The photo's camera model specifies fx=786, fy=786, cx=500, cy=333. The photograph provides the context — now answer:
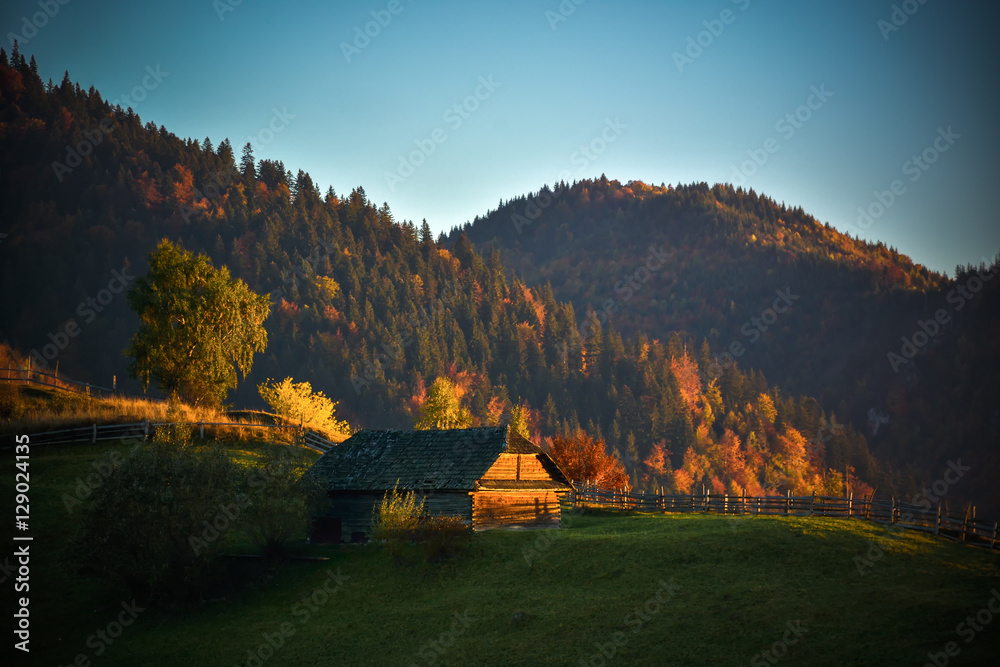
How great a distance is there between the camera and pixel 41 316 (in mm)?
130500

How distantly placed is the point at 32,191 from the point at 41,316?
119 ft

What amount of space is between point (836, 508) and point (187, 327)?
161ft

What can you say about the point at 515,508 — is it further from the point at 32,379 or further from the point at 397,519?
the point at 32,379

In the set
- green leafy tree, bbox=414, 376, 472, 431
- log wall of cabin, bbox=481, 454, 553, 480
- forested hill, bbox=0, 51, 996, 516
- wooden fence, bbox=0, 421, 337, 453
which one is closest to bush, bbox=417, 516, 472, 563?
log wall of cabin, bbox=481, 454, 553, 480

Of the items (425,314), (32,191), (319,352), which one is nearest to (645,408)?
(425,314)

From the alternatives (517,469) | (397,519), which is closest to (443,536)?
(397,519)

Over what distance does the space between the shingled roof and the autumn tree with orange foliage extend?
18.2 meters

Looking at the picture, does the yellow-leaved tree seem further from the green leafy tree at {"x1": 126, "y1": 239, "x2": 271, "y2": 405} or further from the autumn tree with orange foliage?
the autumn tree with orange foliage

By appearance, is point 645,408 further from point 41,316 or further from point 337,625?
point 337,625

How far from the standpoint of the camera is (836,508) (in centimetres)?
4409

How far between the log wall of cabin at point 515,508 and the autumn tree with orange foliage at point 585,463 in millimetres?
17251

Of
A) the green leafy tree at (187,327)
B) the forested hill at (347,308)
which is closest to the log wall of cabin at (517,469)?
the green leafy tree at (187,327)

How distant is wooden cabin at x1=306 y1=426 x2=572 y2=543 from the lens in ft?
136

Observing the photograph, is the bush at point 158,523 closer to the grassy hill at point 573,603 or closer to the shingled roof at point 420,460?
the grassy hill at point 573,603
